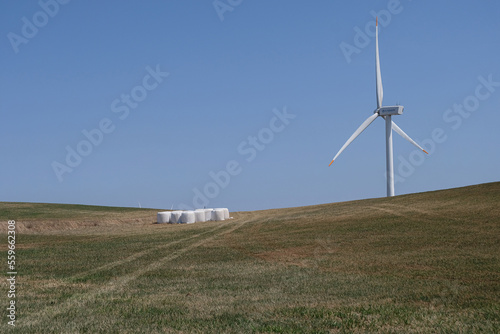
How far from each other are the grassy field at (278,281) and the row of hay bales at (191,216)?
2130 centimetres

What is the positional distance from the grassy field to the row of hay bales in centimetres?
2130

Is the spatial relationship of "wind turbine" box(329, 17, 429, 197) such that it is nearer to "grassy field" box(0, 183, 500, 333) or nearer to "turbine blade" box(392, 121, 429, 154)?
"turbine blade" box(392, 121, 429, 154)

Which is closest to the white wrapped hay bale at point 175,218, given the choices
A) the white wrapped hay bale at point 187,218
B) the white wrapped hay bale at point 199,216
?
the white wrapped hay bale at point 187,218

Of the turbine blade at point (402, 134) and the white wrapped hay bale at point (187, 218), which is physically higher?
the turbine blade at point (402, 134)

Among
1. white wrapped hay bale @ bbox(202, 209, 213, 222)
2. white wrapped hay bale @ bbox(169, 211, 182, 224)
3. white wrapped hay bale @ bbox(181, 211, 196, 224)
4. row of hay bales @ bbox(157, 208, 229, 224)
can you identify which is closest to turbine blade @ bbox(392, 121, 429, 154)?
row of hay bales @ bbox(157, 208, 229, 224)

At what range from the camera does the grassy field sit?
12.3 meters

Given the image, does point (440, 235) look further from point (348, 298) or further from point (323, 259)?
point (348, 298)

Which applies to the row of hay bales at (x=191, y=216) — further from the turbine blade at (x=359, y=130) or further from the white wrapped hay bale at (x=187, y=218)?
the turbine blade at (x=359, y=130)

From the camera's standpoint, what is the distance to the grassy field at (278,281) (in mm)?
12297

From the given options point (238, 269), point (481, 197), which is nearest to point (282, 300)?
point (238, 269)

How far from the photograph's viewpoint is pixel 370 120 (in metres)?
73.6

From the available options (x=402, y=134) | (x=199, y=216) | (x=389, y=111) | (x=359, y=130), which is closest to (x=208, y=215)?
(x=199, y=216)

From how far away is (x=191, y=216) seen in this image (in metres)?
60.0

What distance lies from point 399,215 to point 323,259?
2002 centimetres
